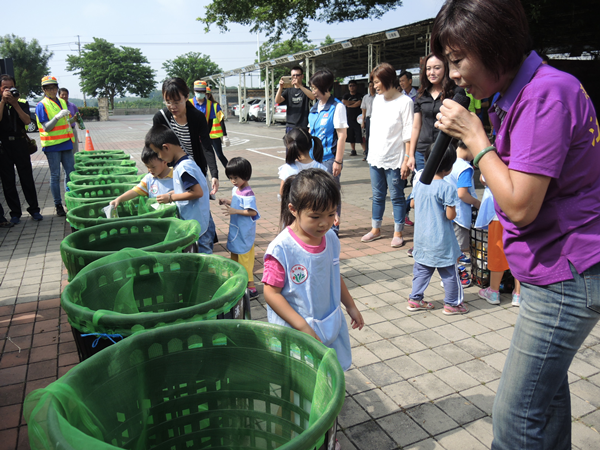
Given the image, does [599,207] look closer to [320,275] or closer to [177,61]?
[320,275]

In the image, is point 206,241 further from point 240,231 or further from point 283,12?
point 283,12

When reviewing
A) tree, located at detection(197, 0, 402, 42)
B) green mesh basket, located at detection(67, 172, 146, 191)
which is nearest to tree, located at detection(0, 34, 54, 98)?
tree, located at detection(197, 0, 402, 42)

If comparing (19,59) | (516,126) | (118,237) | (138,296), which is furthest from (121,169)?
(19,59)

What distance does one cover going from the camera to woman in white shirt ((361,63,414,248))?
4922mm

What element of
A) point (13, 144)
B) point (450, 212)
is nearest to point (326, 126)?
point (450, 212)

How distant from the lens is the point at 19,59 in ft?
202

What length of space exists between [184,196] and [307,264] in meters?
1.53

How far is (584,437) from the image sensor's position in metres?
2.23

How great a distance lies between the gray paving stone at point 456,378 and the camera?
2676 millimetres

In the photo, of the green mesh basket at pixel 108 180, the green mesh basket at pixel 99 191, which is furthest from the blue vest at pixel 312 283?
the green mesh basket at pixel 108 180

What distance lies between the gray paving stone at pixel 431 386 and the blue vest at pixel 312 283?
2.78ft

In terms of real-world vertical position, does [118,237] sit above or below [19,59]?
below

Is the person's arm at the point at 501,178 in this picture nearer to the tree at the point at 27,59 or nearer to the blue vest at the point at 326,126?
the blue vest at the point at 326,126

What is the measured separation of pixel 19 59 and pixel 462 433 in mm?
73816
